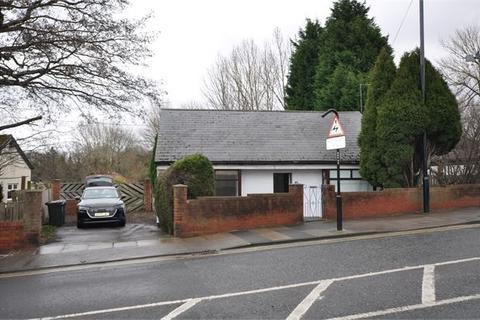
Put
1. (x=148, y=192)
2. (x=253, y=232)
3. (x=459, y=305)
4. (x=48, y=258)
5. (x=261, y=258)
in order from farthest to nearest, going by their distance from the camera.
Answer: (x=148, y=192) < (x=253, y=232) < (x=48, y=258) < (x=261, y=258) < (x=459, y=305)

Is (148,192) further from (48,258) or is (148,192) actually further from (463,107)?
(463,107)

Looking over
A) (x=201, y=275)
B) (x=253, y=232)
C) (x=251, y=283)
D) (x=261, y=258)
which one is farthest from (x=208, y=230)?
(x=251, y=283)

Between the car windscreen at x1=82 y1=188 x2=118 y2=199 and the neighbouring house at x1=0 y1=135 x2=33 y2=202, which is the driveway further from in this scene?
the neighbouring house at x1=0 y1=135 x2=33 y2=202

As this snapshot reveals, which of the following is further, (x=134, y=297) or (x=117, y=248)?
(x=117, y=248)

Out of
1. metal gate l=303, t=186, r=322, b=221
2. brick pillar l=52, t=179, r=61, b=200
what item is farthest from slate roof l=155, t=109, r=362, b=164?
brick pillar l=52, t=179, r=61, b=200

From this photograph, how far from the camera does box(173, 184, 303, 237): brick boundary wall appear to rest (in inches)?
506

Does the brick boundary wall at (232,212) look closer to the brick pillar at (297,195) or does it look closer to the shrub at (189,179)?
the brick pillar at (297,195)

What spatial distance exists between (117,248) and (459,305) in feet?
27.6

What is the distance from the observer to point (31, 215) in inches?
474

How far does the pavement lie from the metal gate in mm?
3683

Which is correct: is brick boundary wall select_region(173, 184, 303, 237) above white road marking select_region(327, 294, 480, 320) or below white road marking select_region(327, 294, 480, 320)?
above

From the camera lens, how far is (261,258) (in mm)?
9492

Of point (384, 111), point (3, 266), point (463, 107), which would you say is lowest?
point (3, 266)

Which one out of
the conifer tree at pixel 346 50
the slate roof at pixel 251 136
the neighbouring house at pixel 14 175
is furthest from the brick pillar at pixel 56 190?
the conifer tree at pixel 346 50
